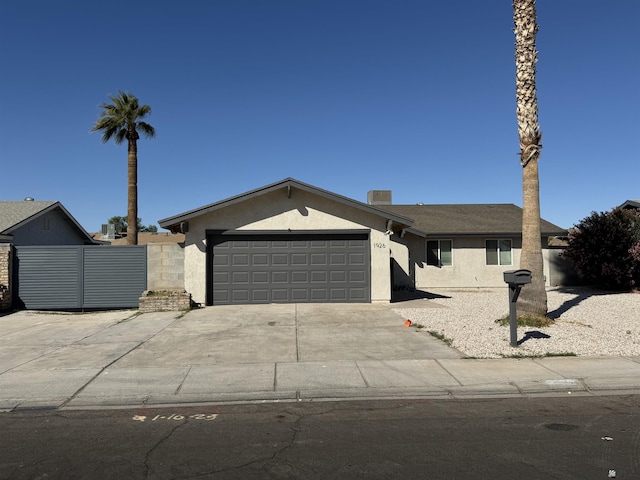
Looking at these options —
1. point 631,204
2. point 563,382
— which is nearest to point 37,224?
point 563,382

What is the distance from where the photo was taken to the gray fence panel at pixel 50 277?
599 inches

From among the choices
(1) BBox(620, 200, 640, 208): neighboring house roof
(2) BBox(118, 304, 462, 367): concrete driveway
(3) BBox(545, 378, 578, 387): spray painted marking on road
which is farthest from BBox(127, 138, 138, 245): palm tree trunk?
(1) BBox(620, 200, 640, 208): neighboring house roof

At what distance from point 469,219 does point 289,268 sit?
12478mm

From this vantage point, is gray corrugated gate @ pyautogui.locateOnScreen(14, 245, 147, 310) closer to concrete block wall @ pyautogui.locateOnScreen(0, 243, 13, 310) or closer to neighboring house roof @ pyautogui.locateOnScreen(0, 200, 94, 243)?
concrete block wall @ pyautogui.locateOnScreen(0, 243, 13, 310)

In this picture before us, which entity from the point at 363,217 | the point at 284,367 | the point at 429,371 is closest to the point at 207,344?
the point at 284,367

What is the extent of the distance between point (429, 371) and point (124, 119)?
81.8 ft

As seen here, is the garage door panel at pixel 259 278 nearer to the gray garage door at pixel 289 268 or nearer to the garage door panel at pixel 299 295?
the gray garage door at pixel 289 268

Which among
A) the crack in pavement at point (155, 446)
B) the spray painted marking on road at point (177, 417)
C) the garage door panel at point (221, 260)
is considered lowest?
the spray painted marking on road at point (177, 417)

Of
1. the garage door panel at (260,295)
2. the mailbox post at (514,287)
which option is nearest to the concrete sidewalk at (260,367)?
the mailbox post at (514,287)

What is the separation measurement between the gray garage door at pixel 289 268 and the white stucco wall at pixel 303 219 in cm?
32

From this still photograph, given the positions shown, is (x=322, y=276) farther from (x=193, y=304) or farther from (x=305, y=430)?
(x=305, y=430)

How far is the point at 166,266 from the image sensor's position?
15.3 m

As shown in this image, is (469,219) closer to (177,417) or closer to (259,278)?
(259,278)

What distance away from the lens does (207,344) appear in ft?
31.4
